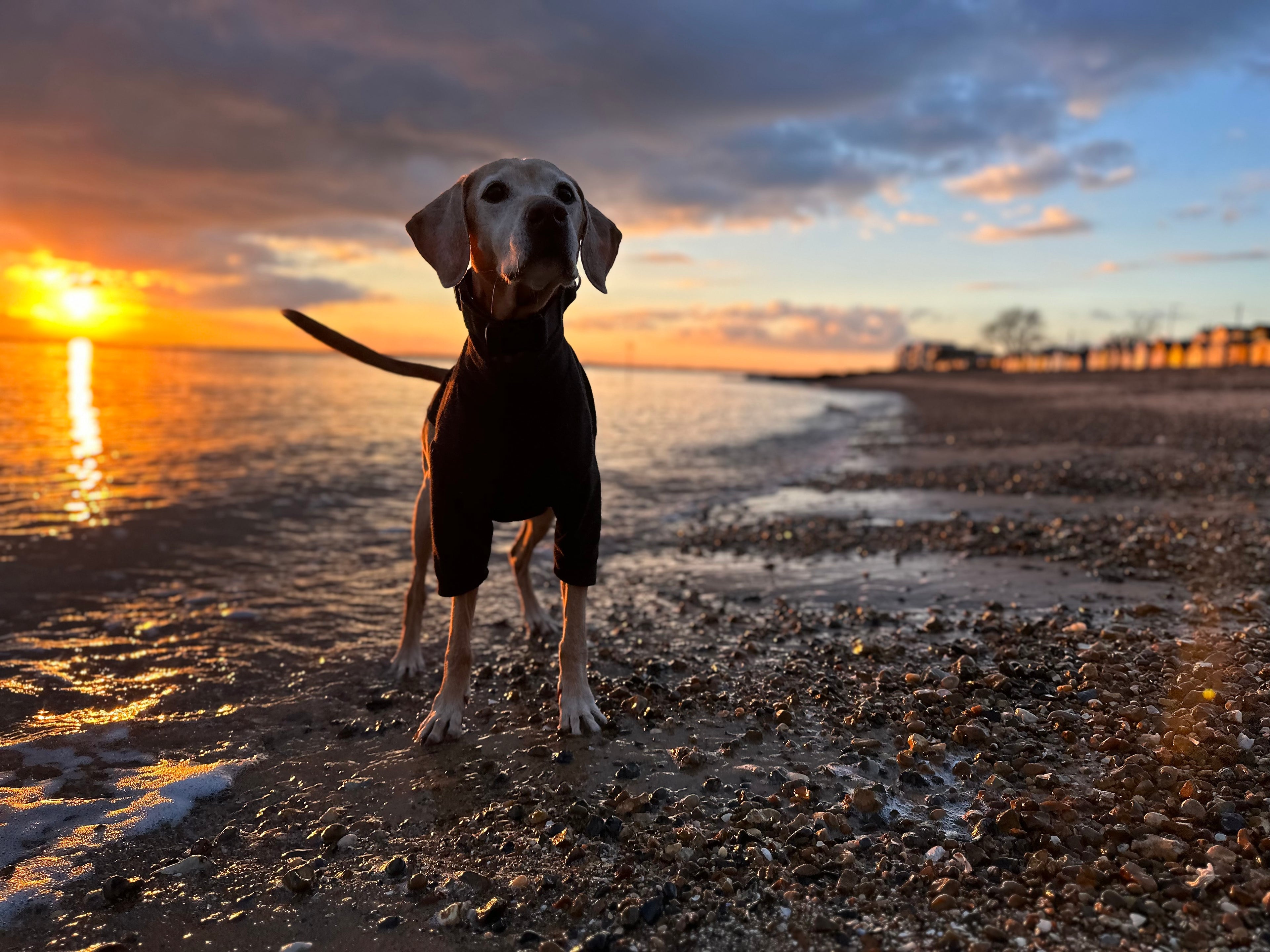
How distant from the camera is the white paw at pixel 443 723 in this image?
3531 millimetres

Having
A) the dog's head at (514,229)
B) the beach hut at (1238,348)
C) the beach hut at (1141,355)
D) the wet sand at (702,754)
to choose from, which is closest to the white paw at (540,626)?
the wet sand at (702,754)

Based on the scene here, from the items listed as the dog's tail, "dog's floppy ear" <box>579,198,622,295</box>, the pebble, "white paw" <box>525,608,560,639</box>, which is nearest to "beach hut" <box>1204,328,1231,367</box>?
"white paw" <box>525,608,560,639</box>

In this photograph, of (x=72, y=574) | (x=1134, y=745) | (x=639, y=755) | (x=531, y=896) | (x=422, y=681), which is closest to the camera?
(x=531, y=896)

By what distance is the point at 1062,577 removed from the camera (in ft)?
18.5

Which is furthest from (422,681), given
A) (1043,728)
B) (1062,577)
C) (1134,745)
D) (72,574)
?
(1062,577)

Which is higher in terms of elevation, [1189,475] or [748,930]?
[1189,475]

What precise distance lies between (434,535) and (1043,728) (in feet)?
9.74

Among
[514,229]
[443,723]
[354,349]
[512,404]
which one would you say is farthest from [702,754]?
[354,349]

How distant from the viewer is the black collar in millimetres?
3385

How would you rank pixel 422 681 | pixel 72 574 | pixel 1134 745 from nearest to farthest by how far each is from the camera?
pixel 1134 745
pixel 422 681
pixel 72 574

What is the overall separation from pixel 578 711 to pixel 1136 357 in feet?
404

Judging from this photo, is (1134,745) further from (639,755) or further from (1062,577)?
(1062,577)

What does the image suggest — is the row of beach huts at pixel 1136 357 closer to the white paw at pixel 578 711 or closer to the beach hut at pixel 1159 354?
the beach hut at pixel 1159 354

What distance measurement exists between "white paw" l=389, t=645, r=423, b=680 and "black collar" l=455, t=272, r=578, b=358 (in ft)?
7.01
